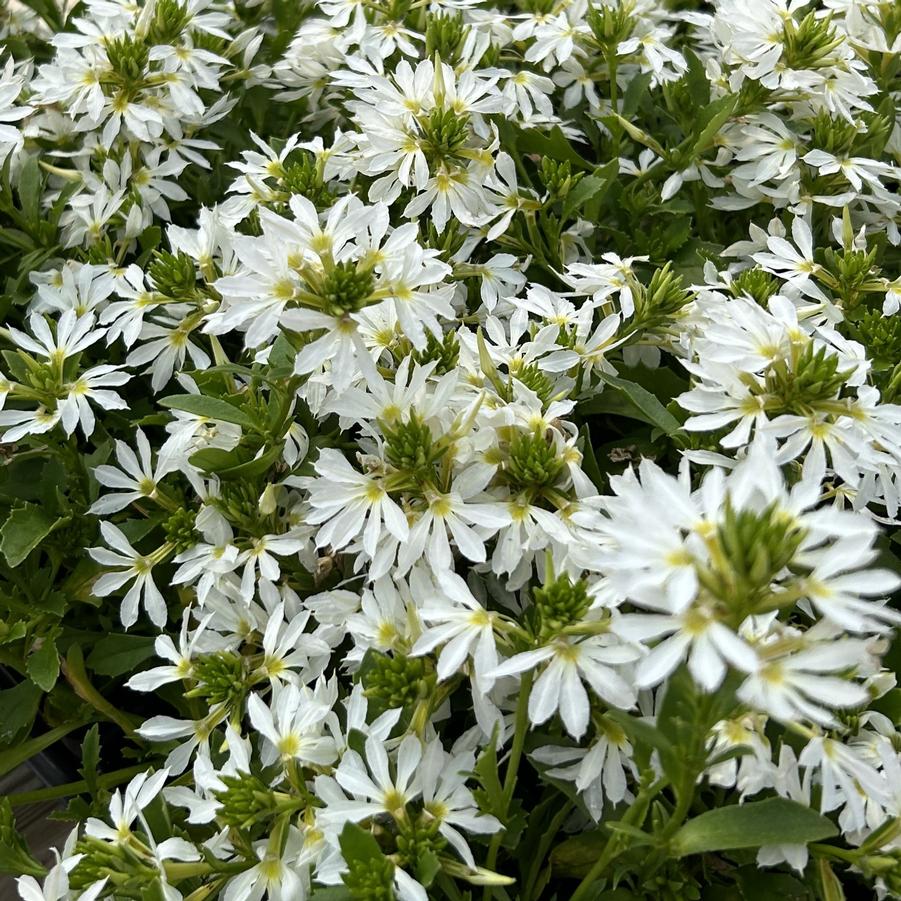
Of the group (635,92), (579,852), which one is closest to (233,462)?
(579,852)

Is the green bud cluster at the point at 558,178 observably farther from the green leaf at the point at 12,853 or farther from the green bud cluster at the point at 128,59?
the green leaf at the point at 12,853

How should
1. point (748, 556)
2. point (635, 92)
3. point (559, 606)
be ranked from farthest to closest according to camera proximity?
point (635, 92), point (559, 606), point (748, 556)

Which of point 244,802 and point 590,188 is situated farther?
point 590,188

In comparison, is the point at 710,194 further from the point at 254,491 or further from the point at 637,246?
the point at 254,491

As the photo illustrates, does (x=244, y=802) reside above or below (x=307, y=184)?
below

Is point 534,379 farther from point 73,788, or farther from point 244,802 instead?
point 73,788

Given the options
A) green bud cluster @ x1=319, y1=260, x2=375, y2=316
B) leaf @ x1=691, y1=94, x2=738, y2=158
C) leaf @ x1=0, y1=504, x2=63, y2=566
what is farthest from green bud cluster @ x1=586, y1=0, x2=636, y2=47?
leaf @ x1=0, y1=504, x2=63, y2=566

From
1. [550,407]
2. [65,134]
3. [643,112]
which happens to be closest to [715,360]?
[550,407]

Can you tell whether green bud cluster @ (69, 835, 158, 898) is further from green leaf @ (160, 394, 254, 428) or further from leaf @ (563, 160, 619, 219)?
leaf @ (563, 160, 619, 219)
